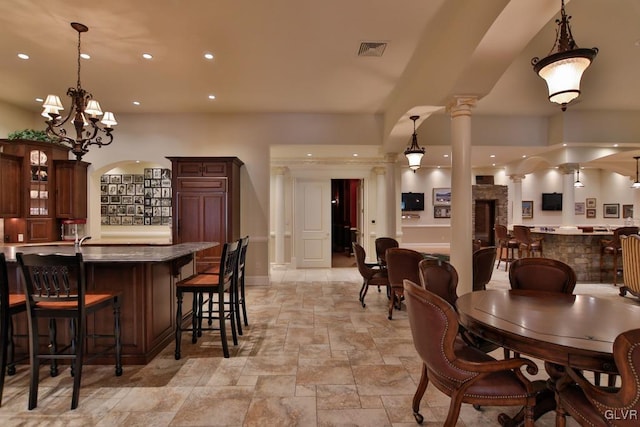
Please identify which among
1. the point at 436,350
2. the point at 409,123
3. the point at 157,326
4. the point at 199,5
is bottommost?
the point at 157,326

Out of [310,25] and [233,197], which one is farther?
[233,197]

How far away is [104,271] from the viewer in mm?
2869

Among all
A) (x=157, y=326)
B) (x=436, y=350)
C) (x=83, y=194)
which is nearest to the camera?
(x=436, y=350)

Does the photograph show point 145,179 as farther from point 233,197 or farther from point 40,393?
point 40,393

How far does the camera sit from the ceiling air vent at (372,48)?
3.69 metres

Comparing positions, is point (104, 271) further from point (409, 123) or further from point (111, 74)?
point (409, 123)

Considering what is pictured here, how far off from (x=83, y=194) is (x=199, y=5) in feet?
16.0

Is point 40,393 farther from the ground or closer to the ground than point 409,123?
closer to the ground

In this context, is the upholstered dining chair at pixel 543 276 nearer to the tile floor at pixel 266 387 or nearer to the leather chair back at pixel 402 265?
the tile floor at pixel 266 387

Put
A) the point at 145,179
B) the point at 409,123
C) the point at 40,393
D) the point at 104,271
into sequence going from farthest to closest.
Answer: the point at 145,179 < the point at 409,123 < the point at 104,271 < the point at 40,393

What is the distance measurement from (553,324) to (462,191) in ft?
6.31

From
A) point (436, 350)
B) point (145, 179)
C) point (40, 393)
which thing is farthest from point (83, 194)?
point (436, 350)

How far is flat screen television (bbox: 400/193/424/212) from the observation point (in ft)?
36.6

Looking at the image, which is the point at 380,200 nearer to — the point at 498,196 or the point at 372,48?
the point at 372,48
